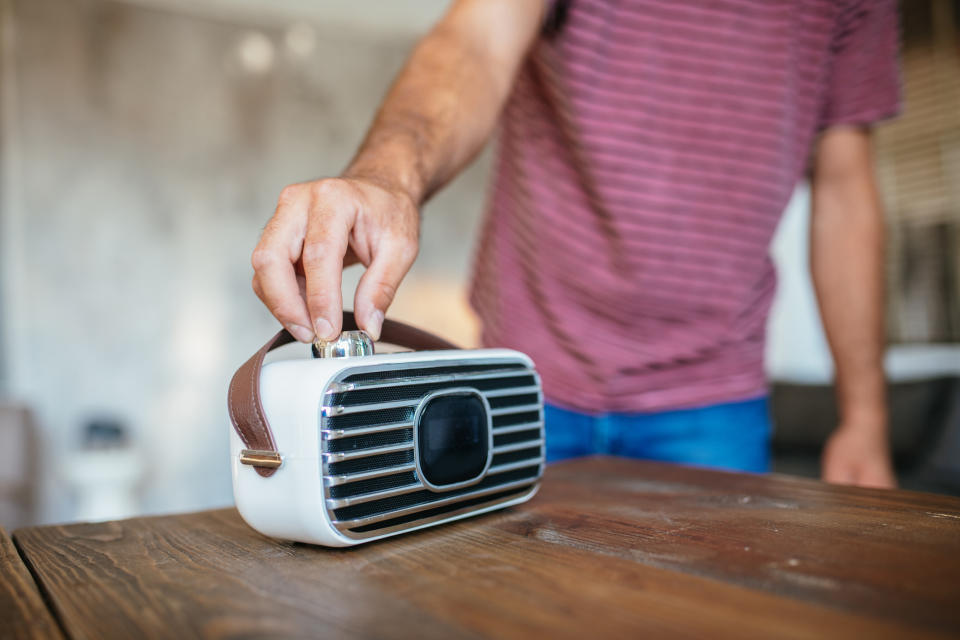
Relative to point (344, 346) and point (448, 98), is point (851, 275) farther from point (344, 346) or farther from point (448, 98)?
point (344, 346)

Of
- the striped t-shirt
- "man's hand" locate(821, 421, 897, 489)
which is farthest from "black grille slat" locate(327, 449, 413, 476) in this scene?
"man's hand" locate(821, 421, 897, 489)

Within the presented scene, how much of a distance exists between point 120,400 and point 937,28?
426cm

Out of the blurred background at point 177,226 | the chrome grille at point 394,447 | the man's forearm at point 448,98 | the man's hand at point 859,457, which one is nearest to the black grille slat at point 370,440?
the chrome grille at point 394,447

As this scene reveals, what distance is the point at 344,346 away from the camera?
1.72ft

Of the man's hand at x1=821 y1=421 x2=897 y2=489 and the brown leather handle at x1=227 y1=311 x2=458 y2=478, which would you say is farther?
the man's hand at x1=821 y1=421 x2=897 y2=489

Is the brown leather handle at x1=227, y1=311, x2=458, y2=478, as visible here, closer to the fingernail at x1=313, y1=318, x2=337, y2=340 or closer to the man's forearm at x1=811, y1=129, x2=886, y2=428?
the fingernail at x1=313, y1=318, x2=337, y2=340

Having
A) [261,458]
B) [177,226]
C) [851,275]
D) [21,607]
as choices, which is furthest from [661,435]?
[177,226]

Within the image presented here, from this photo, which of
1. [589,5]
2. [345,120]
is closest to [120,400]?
[345,120]

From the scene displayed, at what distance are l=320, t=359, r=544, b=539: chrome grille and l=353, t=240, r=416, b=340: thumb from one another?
0.07 meters

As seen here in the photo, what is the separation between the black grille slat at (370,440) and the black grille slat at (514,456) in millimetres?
90

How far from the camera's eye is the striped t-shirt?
3.29ft

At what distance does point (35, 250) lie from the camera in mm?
3662

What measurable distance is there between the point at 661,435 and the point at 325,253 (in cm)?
67

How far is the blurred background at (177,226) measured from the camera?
3203 mm
